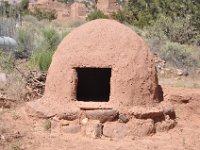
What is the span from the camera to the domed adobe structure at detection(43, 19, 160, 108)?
835 cm

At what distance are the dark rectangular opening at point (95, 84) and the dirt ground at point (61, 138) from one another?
76.3 inches

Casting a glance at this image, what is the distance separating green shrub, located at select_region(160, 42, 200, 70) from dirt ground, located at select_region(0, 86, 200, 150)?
33.6ft

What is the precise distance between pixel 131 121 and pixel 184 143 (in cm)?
A: 102

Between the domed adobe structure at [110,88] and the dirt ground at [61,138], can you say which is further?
the domed adobe structure at [110,88]

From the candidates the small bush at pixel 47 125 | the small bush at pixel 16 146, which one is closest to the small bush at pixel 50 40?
the small bush at pixel 47 125

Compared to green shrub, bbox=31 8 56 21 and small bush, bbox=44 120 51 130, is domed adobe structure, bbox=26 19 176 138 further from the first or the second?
green shrub, bbox=31 8 56 21

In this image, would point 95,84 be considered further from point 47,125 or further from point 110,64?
point 47,125

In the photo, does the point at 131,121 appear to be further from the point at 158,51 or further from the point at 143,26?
the point at 143,26

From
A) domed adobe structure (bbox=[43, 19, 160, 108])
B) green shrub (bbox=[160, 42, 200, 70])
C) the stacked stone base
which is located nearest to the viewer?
the stacked stone base

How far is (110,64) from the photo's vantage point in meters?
8.41

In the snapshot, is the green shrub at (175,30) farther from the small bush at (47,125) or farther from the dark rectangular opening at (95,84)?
the small bush at (47,125)

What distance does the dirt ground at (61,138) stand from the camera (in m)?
7.37

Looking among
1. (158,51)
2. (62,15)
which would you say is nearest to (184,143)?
(158,51)

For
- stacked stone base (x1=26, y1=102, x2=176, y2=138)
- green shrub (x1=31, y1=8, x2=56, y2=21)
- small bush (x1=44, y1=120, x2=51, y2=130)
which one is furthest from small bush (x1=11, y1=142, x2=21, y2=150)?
green shrub (x1=31, y1=8, x2=56, y2=21)
